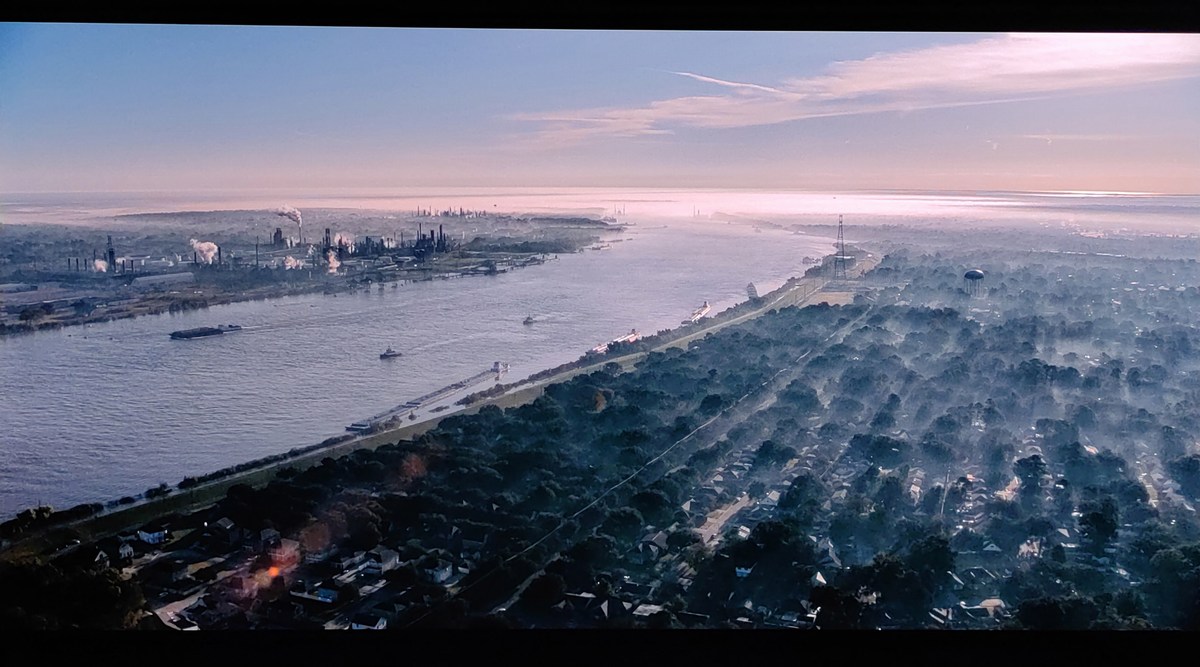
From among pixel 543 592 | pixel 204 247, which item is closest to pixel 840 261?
pixel 543 592

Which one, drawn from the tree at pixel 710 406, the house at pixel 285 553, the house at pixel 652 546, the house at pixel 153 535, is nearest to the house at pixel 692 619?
the house at pixel 652 546

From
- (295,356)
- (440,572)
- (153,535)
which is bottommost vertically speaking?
(440,572)

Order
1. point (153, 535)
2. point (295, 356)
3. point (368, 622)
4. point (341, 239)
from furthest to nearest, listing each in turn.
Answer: point (341, 239) < point (295, 356) < point (153, 535) < point (368, 622)

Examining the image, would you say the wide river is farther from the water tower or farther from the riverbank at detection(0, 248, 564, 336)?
the water tower

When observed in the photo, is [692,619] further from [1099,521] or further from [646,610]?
[1099,521]

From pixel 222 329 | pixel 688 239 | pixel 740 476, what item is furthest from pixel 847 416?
pixel 222 329

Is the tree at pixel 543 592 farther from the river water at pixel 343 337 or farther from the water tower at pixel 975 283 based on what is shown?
the water tower at pixel 975 283

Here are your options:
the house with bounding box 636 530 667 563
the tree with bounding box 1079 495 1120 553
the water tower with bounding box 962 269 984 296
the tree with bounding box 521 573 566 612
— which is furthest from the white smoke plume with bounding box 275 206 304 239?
the tree with bounding box 1079 495 1120 553
